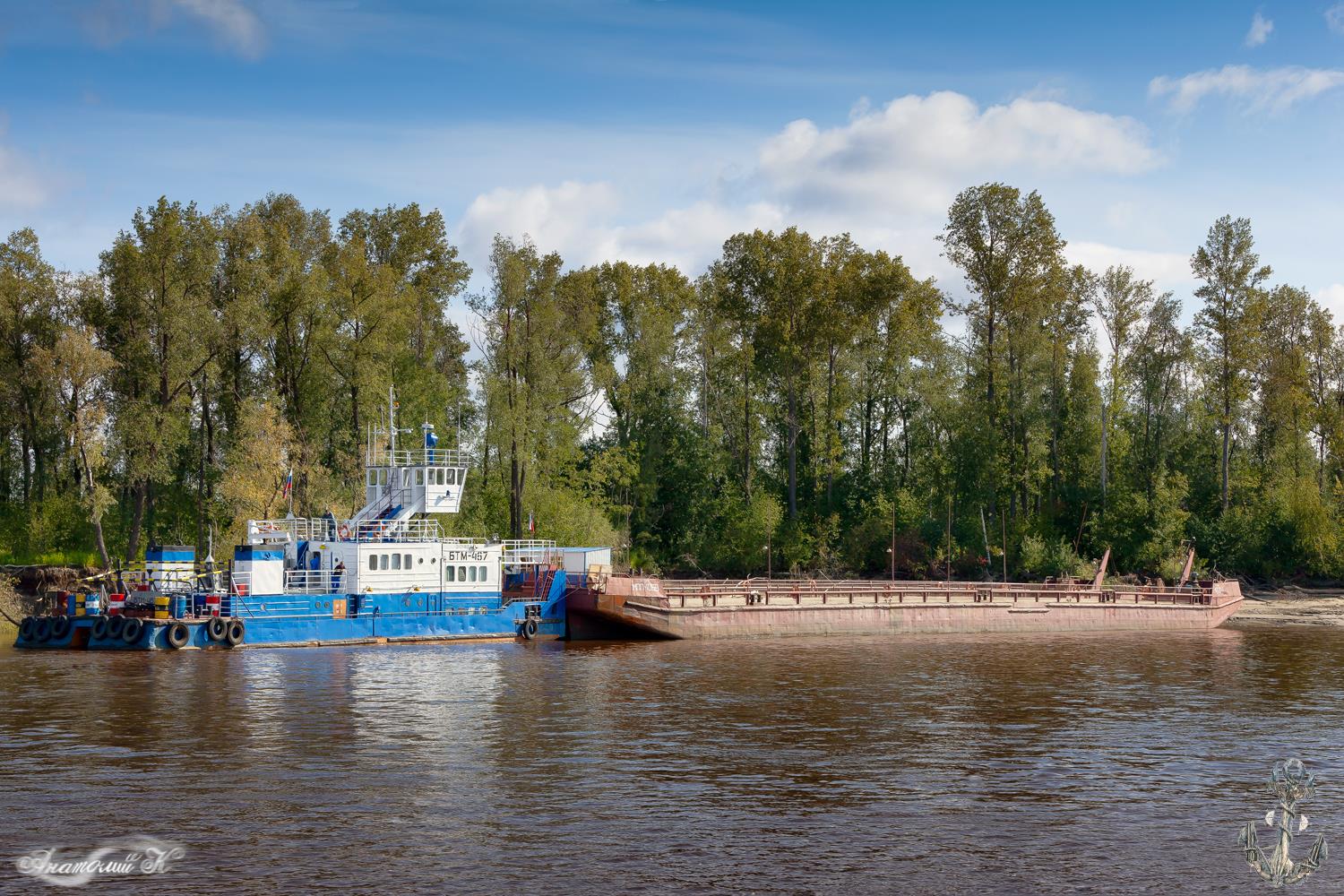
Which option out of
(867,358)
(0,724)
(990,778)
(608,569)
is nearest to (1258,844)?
(990,778)

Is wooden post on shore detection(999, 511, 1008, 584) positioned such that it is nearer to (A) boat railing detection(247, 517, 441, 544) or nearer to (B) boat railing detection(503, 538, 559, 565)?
(B) boat railing detection(503, 538, 559, 565)

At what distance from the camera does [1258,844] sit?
65.7ft

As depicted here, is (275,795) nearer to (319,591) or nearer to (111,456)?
(319,591)

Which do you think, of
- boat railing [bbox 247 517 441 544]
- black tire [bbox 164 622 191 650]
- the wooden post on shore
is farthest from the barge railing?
black tire [bbox 164 622 191 650]

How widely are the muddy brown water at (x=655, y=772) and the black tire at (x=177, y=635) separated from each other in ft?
7.24

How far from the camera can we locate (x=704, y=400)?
8756 cm

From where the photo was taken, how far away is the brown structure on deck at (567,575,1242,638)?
52625 mm

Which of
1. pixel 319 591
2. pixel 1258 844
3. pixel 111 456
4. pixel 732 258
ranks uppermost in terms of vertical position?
pixel 732 258

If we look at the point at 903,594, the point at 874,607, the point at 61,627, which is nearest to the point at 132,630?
the point at 61,627

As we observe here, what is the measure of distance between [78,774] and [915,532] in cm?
6323

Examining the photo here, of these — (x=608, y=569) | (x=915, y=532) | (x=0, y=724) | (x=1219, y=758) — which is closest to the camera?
(x=1219, y=758)

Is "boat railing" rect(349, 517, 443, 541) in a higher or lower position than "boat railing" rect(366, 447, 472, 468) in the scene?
lower

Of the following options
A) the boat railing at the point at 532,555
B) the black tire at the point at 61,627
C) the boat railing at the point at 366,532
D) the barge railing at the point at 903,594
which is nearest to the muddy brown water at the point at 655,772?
the black tire at the point at 61,627

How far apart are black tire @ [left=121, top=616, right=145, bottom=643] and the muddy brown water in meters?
2.98
